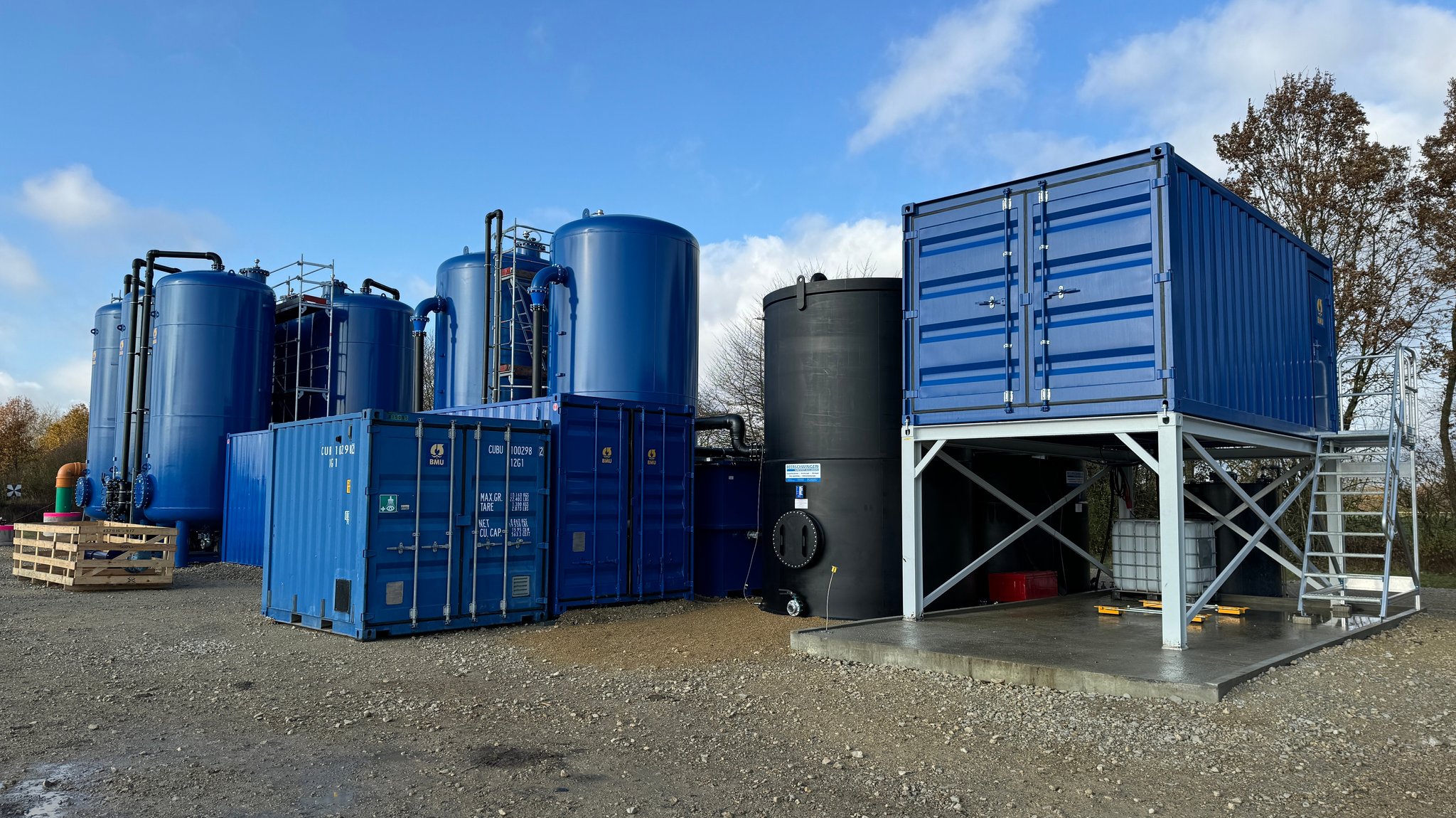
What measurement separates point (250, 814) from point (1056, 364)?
7986 millimetres

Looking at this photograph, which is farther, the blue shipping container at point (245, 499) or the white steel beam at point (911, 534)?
the blue shipping container at point (245, 499)

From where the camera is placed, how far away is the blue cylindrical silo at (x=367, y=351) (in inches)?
912

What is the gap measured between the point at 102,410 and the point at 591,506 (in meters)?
16.8

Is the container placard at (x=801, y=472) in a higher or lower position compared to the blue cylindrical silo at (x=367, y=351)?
lower

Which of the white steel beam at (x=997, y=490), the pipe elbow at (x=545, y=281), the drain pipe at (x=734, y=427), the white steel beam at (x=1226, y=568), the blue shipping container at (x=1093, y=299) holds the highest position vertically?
the pipe elbow at (x=545, y=281)

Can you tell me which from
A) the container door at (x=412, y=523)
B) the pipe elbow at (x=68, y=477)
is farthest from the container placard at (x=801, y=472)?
the pipe elbow at (x=68, y=477)

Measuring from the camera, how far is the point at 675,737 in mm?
6535

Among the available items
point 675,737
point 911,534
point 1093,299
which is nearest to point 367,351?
point 911,534

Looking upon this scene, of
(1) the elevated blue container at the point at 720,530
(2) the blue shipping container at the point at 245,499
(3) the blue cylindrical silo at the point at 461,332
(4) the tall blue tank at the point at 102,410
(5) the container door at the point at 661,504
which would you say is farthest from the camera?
(4) the tall blue tank at the point at 102,410

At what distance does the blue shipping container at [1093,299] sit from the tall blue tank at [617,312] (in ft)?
16.7

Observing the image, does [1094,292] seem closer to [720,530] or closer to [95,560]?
[720,530]

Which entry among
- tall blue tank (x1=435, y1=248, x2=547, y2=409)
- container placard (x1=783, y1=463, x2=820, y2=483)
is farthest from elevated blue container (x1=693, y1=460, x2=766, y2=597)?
tall blue tank (x1=435, y1=248, x2=547, y2=409)

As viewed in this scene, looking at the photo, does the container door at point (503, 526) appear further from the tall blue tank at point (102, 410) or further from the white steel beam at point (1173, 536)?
the tall blue tank at point (102, 410)

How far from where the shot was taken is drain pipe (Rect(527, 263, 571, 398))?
1509 centimetres
